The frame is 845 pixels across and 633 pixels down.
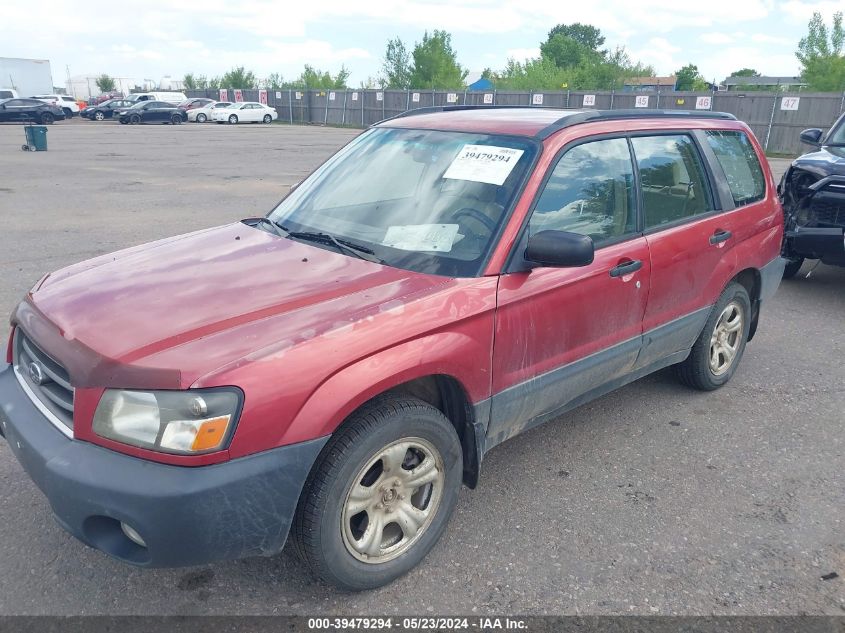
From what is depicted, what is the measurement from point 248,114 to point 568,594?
44.7 meters

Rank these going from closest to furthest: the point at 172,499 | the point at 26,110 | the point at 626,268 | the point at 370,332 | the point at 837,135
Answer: the point at 172,499 → the point at 370,332 → the point at 626,268 → the point at 837,135 → the point at 26,110

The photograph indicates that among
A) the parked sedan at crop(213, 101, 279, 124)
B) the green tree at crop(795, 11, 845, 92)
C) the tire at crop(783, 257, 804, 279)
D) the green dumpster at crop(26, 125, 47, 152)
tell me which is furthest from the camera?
the parked sedan at crop(213, 101, 279, 124)

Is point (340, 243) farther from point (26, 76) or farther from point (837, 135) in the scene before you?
point (26, 76)

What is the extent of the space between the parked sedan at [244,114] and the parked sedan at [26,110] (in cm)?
947

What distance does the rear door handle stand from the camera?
13.1 feet

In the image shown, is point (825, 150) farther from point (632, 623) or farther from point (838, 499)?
point (632, 623)

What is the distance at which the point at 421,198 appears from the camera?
3.20 meters

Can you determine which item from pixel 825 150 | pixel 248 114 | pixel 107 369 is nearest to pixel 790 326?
pixel 825 150

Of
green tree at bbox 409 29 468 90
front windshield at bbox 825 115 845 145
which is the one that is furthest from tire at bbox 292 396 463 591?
green tree at bbox 409 29 468 90

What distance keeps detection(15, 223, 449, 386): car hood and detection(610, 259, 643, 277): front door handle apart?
105cm

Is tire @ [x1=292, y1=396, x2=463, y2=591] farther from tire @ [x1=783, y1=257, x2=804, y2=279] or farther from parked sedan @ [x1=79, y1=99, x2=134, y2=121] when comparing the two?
parked sedan @ [x1=79, y1=99, x2=134, y2=121]

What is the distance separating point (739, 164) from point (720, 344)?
1.18 m

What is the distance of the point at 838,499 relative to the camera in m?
3.35

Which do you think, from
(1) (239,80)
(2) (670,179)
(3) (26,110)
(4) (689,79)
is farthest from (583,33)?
(2) (670,179)
